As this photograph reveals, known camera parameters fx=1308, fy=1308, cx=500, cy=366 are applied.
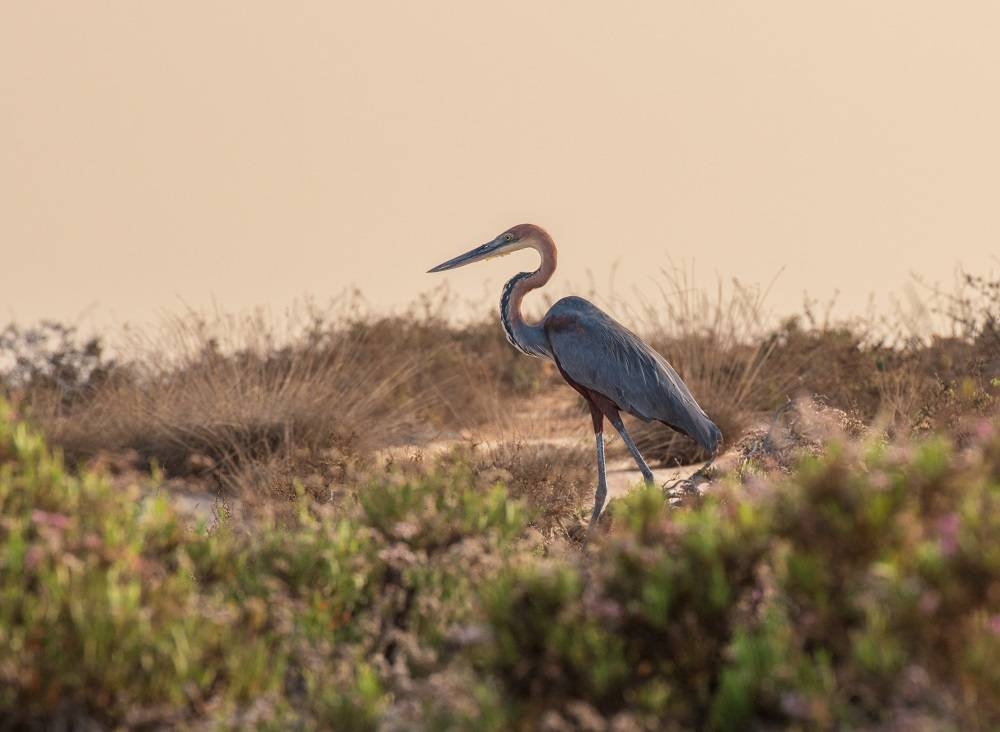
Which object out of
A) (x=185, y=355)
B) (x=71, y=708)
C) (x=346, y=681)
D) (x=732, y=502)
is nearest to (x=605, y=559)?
(x=732, y=502)

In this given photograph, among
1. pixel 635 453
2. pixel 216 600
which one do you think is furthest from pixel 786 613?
pixel 635 453

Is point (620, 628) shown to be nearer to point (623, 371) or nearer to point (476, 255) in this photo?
point (623, 371)

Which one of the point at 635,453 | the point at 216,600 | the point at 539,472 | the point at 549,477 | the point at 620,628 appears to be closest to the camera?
the point at 620,628

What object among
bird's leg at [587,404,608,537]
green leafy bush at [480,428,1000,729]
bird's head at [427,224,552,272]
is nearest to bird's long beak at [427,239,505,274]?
bird's head at [427,224,552,272]

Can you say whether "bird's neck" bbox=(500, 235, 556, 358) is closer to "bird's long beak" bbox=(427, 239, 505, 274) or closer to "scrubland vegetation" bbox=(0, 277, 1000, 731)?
"bird's long beak" bbox=(427, 239, 505, 274)

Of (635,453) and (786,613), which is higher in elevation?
(635,453)

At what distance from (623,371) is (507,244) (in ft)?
5.64

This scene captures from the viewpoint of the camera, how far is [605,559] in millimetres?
4465

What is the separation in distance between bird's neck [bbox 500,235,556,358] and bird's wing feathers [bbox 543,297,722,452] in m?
0.18

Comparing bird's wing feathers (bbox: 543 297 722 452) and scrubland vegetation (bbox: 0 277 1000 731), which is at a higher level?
bird's wing feathers (bbox: 543 297 722 452)

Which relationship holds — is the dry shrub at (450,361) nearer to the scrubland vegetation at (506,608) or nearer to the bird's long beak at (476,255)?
the bird's long beak at (476,255)

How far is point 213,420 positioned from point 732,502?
717 cm

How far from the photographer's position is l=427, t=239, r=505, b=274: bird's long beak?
10.1 m

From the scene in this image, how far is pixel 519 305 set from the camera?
976 cm
